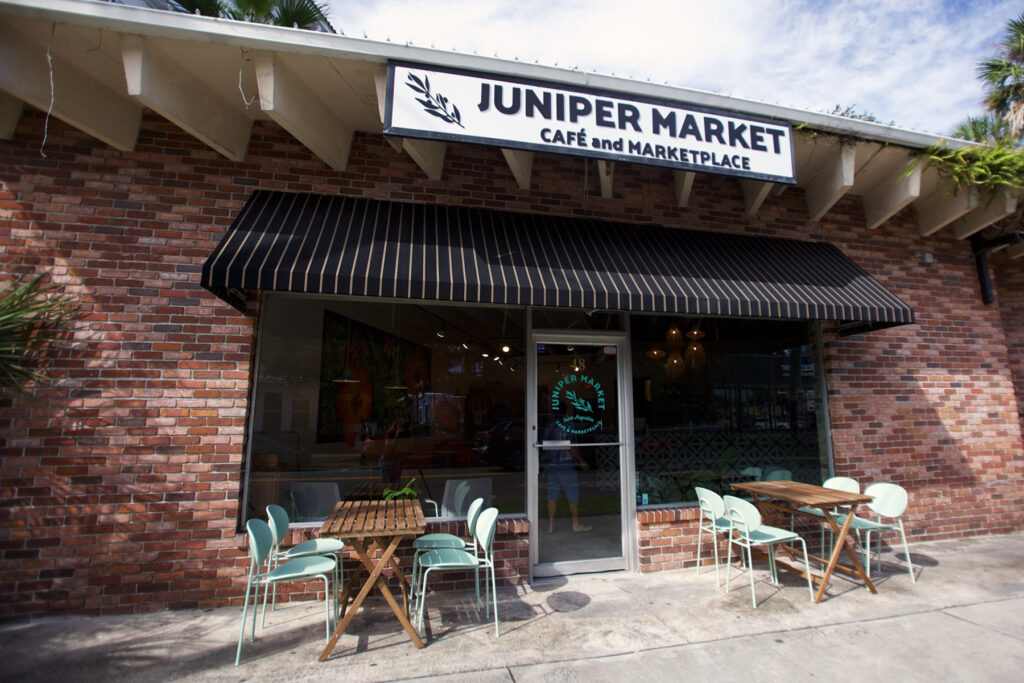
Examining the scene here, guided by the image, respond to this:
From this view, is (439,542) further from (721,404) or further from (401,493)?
(721,404)

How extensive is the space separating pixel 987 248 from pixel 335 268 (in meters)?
7.76

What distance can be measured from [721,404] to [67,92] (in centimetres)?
689

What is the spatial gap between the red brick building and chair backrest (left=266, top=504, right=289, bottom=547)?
51 cm

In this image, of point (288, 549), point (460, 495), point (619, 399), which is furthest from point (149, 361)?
point (619, 399)

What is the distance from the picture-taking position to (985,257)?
249 inches

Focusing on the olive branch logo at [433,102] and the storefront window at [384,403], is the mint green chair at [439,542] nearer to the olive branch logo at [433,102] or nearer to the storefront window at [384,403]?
the storefront window at [384,403]

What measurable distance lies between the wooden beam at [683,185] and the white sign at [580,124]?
609mm

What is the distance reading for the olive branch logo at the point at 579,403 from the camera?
5.10 meters

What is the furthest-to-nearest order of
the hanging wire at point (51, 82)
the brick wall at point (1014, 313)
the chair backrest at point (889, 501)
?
the brick wall at point (1014, 313) → the chair backrest at point (889, 501) → the hanging wire at point (51, 82)

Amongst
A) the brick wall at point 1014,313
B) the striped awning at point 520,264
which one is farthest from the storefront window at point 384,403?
the brick wall at point 1014,313

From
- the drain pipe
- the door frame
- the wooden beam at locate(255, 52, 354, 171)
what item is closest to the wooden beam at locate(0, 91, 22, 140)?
the wooden beam at locate(255, 52, 354, 171)

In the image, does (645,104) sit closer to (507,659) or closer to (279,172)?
(279,172)

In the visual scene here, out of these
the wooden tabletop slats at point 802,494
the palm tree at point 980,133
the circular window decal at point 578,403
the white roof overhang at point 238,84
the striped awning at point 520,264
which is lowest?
the wooden tabletop slats at point 802,494

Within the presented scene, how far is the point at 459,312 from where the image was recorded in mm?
5484
